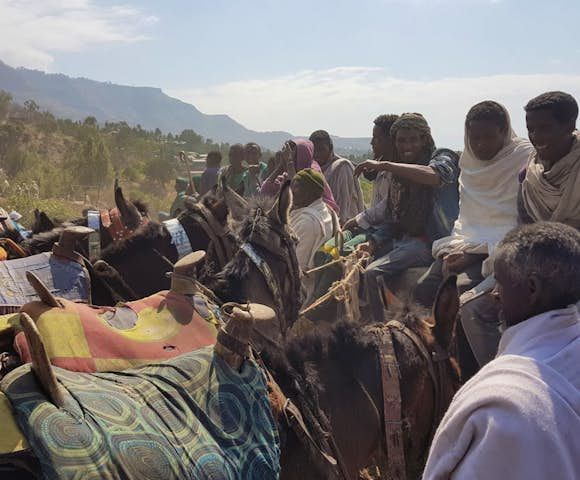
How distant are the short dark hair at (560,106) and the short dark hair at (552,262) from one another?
1.84 meters

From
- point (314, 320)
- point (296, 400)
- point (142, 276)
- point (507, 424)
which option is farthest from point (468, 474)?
point (314, 320)

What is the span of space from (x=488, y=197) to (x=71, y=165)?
995 inches

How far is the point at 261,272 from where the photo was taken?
3273 mm

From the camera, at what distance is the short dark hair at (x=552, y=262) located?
160cm

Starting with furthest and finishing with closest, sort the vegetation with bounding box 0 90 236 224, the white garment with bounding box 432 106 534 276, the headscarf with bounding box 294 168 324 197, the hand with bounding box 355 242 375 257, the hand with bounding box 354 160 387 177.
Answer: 1. the vegetation with bounding box 0 90 236 224
2. the hand with bounding box 355 242 375 257
3. the headscarf with bounding box 294 168 324 197
4. the hand with bounding box 354 160 387 177
5. the white garment with bounding box 432 106 534 276

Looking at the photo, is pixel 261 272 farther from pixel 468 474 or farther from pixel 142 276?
pixel 468 474

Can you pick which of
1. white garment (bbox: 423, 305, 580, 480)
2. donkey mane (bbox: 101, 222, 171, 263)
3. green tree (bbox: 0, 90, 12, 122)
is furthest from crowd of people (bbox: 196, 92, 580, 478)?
green tree (bbox: 0, 90, 12, 122)

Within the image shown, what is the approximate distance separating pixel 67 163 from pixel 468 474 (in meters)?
27.8

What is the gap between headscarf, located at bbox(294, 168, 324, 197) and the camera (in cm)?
507

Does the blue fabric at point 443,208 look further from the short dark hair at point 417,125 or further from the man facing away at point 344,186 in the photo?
the man facing away at point 344,186

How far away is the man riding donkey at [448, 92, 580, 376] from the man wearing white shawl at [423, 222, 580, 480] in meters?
1.79

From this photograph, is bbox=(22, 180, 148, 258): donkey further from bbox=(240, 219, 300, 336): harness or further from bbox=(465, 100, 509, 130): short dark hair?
bbox=(465, 100, 509, 130): short dark hair

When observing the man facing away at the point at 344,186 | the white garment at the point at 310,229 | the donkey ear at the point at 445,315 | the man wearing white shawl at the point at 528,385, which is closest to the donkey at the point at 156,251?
the white garment at the point at 310,229

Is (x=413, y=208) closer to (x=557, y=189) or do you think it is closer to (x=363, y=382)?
(x=557, y=189)
